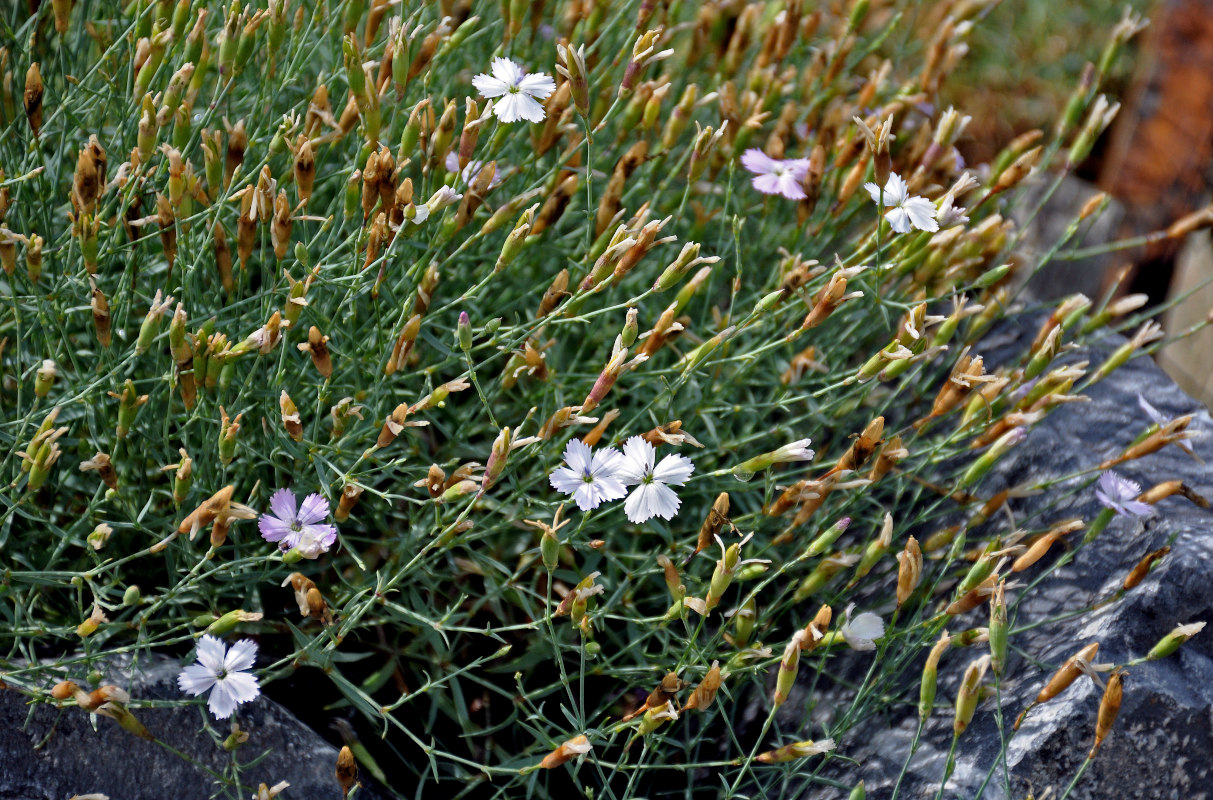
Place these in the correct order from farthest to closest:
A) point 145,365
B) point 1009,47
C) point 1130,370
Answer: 1. point 1009,47
2. point 1130,370
3. point 145,365

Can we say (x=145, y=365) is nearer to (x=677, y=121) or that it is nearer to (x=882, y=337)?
(x=677, y=121)

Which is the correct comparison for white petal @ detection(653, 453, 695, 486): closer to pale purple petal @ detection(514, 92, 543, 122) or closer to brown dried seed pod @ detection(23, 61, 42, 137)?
pale purple petal @ detection(514, 92, 543, 122)

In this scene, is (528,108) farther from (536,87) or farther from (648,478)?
(648,478)

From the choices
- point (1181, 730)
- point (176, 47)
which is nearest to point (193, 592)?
point (176, 47)

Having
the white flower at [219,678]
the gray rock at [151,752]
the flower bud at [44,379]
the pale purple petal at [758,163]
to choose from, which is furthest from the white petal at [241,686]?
the pale purple petal at [758,163]

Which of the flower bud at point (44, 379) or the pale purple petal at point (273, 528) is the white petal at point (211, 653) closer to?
the pale purple petal at point (273, 528)

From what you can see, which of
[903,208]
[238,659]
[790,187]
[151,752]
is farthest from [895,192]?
[151,752]
